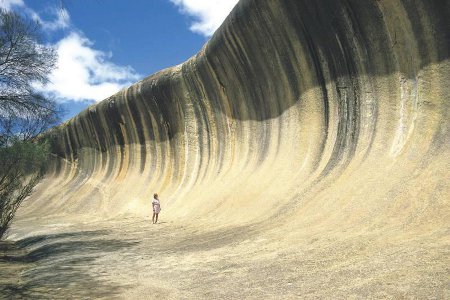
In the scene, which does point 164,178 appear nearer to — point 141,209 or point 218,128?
point 141,209

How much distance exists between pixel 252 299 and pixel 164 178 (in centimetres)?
1602

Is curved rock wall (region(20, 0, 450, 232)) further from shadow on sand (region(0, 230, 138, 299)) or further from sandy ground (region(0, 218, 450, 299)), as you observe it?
shadow on sand (region(0, 230, 138, 299))

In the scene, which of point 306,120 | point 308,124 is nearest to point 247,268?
point 308,124

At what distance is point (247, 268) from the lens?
6.32 m

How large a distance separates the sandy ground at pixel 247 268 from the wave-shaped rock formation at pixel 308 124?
528 mm

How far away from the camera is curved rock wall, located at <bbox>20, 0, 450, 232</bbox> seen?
8.73 metres

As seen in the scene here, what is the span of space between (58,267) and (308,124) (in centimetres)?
766

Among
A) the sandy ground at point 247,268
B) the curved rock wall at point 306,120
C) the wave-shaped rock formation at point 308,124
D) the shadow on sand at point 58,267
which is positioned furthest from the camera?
the curved rock wall at point 306,120

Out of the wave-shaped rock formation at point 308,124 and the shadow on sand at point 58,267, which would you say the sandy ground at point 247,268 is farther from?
the wave-shaped rock formation at point 308,124

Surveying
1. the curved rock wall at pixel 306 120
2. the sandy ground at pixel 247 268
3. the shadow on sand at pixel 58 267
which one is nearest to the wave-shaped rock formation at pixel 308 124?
the curved rock wall at pixel 306 120

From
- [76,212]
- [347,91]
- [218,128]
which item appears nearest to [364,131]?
[347,91]

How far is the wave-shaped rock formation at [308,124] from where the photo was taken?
8.40 m

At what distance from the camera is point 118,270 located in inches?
291

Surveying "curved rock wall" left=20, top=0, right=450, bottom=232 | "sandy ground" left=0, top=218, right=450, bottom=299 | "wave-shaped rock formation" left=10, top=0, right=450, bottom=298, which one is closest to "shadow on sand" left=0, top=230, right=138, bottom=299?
"sandy ground" left=0, top=218, right=450, bottom=299
